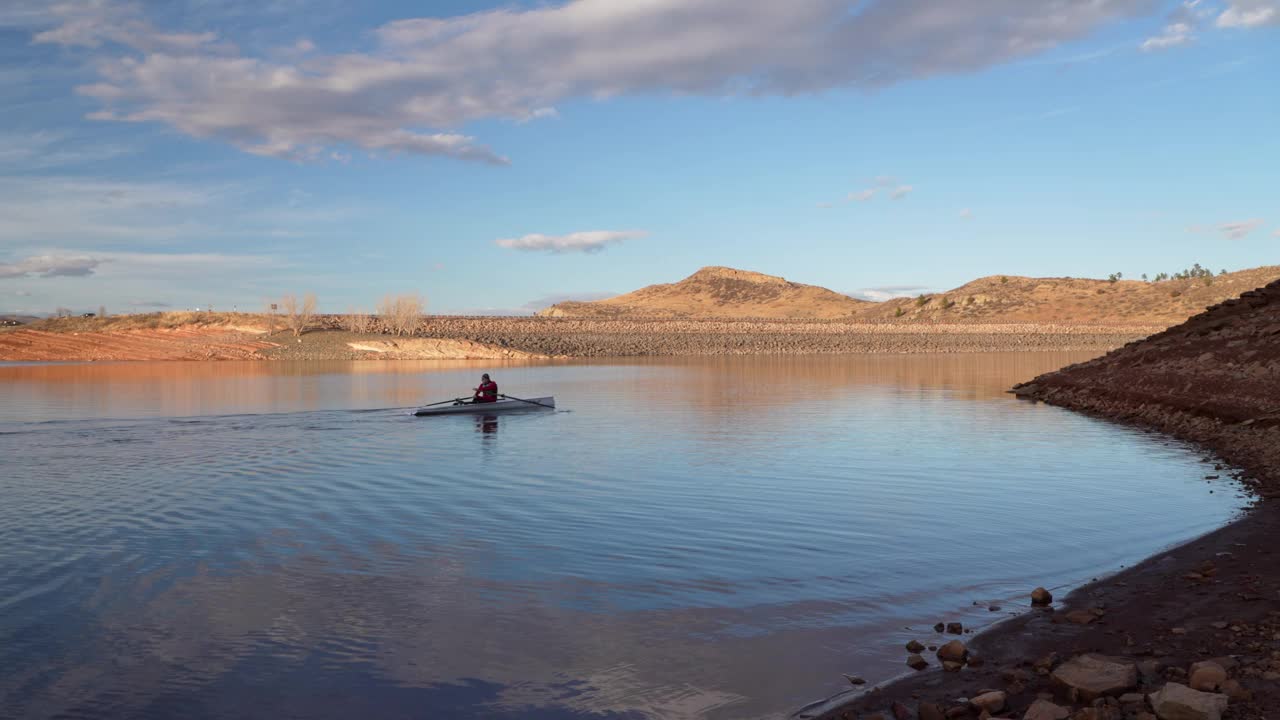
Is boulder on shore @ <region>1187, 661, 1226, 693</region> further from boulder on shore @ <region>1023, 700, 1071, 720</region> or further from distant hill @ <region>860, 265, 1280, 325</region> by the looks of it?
distant hill @ <region>860, 265, 1280, 325</region>

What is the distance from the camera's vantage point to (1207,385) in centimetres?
2780

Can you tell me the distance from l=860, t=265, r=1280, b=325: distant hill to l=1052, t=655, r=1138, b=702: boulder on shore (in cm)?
14051

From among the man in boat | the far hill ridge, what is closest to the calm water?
the man in boat

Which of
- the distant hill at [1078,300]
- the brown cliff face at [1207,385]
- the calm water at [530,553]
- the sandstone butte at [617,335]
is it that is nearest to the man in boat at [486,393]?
the calm water at [530,553]

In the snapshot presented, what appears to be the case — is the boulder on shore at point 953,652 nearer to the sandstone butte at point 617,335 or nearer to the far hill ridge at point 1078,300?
the sandstone butte at point 617,335

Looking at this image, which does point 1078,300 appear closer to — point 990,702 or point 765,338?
point 765,338

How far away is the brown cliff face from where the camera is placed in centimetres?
2227

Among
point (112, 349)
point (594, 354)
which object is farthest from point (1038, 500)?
point (112, 349)

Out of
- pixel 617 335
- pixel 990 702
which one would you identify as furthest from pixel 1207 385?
pixel 617 335

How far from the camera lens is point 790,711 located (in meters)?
7.53

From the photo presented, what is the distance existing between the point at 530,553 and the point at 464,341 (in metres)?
77.7

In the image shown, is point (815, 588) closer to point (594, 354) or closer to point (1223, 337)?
point (1223, 337)

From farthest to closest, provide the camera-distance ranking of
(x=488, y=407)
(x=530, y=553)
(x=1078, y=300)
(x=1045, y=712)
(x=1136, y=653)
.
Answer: (x=1078, y=300)
(x=488, y=407)
(x=530, y=553)
(x=1136, y=653)
(x=1045, y=712)

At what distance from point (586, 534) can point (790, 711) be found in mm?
6520
